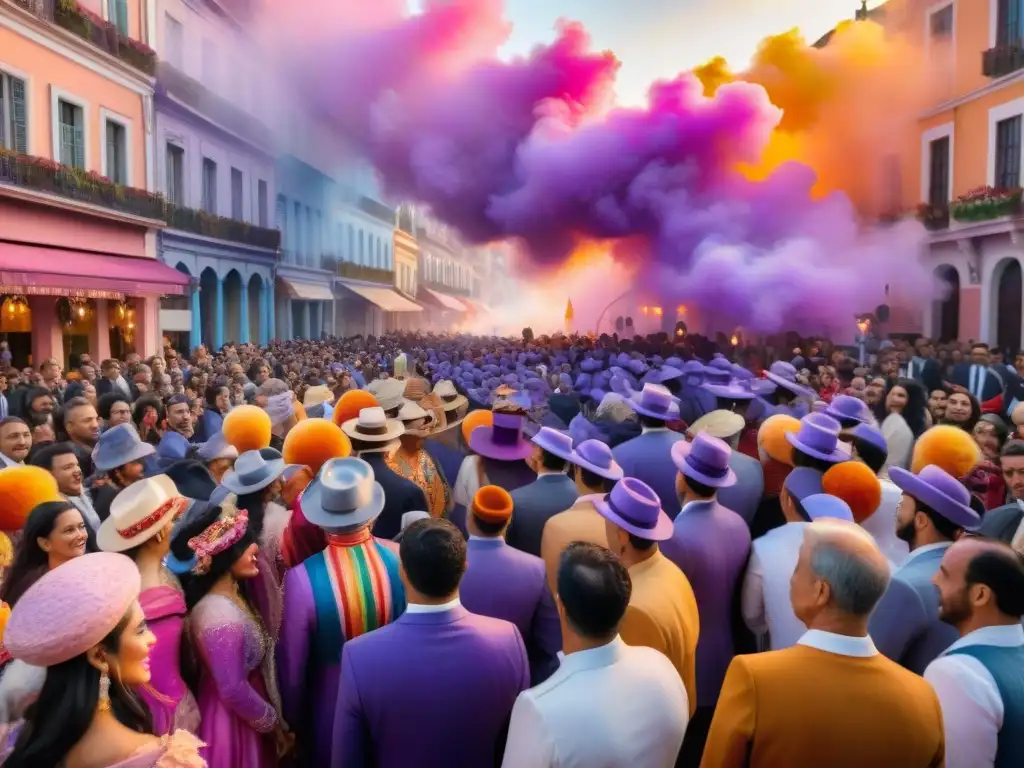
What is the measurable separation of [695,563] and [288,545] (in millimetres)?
1850

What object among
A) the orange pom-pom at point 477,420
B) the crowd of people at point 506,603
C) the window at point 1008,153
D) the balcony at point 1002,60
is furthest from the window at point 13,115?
the window at point 1008,153

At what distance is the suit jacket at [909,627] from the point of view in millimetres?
3145

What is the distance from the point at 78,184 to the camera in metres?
17.0

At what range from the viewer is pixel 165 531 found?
319cm

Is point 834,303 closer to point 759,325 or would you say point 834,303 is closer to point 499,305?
point 759,325

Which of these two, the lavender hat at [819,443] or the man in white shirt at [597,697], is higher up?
the lavender hat at [819,443]

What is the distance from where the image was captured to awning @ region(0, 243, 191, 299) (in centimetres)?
1401

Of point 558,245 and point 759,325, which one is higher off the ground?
point 558,245

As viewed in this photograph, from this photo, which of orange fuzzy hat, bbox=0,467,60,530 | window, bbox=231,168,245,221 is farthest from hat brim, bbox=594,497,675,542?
window, bbox=231,168,245,221

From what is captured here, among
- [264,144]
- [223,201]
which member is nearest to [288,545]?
[223,201]

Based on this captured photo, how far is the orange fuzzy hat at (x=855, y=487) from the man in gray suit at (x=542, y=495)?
1.28 metres

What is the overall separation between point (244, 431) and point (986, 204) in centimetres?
1965

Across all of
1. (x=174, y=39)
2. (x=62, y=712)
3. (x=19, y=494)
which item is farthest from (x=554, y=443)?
(x=174, y=39)

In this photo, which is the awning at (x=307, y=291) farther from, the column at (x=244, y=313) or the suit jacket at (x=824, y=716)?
the suit jacket at (x=824, y=716)
